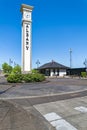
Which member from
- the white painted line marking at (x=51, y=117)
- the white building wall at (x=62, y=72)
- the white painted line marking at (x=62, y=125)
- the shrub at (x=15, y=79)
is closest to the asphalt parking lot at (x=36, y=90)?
the shrub at (x=15, y=79)

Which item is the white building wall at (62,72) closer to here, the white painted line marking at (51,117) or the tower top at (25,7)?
the tower top at (25,7)

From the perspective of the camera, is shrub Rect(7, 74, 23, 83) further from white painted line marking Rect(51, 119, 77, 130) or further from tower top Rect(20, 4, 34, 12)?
white painted line marking Rect(51, 119, 77, 130)

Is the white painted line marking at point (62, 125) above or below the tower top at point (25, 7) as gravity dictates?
below

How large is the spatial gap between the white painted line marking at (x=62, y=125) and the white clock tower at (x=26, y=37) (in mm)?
22113

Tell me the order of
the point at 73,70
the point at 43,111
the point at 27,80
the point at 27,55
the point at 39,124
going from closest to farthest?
the point at 39,124 < the point at 43,111 < the point at 27,80 < the point at 27,55 < the point at 73,70

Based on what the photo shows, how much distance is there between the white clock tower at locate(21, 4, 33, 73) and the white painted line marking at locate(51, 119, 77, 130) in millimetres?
22113

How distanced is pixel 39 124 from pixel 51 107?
8.99ft

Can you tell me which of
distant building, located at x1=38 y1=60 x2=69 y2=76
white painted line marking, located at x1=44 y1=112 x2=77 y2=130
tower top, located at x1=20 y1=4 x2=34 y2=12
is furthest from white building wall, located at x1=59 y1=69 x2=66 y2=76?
white painted line marking, located at x1=44 y1=112 x2=77 y2=130

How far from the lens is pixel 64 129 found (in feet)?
19.5

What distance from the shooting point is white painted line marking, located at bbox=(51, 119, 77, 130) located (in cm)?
604

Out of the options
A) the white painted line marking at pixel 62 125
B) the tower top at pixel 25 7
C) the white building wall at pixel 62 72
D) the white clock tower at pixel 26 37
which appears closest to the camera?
the white painted line marking at pixel 62 125

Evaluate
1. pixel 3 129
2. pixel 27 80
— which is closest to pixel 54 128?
pixel 3 129

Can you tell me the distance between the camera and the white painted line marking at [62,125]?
6042 mm

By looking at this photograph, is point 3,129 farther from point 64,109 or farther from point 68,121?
point 64,109
